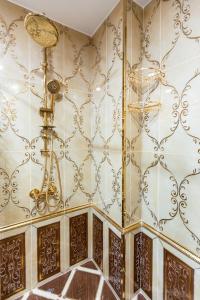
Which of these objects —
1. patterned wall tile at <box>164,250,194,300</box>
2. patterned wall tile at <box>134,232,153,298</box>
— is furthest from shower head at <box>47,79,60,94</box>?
patterned wall tile at <box>164,250,194,300</box>

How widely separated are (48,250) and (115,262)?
0.53m

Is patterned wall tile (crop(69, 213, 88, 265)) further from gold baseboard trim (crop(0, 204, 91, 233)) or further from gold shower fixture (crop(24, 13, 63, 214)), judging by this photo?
gold shower fixture (crop(24, 13, 63, 214))

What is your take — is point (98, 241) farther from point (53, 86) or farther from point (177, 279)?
point (53, 86)

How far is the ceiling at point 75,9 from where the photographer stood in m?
1.07

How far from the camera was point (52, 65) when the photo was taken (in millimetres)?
1225

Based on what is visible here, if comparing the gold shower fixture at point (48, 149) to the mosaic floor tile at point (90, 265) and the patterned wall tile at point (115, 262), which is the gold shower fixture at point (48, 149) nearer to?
the patterned wall tile at point (115, 262)

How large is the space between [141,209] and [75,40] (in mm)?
1402

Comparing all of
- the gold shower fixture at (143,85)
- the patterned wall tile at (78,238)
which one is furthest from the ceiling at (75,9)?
the patterned wall tile at (78,238)

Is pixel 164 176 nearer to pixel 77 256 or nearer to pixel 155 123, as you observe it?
pixel 155 123

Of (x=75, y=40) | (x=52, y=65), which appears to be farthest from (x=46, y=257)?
(x=75, y=40)

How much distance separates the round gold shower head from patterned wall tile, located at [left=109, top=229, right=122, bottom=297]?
1.41m

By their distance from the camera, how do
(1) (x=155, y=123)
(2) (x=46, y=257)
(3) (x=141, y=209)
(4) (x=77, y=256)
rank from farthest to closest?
1. (4) (x=77, y=256)
2. (2) (x=46, y=257)
3. (3) (x=141, y=209)
4. (1) (x=155, y=123)

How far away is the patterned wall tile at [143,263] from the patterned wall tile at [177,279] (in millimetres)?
120

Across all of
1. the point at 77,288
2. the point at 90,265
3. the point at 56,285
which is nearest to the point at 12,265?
the point at 56,285
